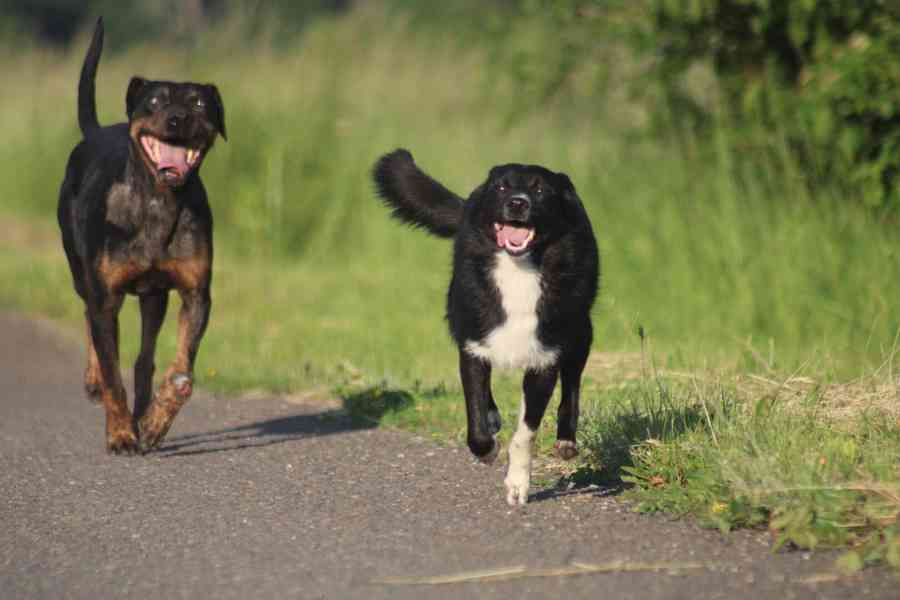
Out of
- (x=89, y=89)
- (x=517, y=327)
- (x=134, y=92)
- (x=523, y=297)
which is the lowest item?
(x=517, y=327)

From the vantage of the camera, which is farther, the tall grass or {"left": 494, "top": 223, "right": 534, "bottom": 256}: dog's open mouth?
the tall grass

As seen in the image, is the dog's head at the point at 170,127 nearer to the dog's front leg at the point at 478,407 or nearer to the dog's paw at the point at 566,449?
the dog's front leg at the point at 478,407

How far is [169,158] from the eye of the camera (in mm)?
6547

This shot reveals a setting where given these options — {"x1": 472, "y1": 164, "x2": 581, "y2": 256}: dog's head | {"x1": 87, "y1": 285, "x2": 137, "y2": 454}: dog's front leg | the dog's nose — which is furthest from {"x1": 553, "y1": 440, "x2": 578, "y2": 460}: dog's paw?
{"x1": 87, "y1": 285, "x2": 137, "y2": 454}: dog's front leg

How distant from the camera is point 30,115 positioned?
59.5ft

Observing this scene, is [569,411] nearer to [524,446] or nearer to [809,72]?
[524,446]

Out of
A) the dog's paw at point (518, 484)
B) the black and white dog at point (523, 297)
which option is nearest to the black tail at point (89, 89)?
the black and white dog at point (523, 297)

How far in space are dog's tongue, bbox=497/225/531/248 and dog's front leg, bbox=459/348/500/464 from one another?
1.49 feet

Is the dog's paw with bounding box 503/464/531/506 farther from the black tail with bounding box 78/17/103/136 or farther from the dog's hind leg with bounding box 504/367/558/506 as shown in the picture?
the black tail with bounding box 78/17/103/136

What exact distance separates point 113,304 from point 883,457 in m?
3.40

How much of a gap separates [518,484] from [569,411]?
0.53m

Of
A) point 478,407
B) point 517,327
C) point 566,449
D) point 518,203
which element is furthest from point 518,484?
point 518,203

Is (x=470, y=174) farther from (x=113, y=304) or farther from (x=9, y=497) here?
(x=9, y=497)

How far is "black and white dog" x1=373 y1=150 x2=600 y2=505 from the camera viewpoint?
18.0 feet
